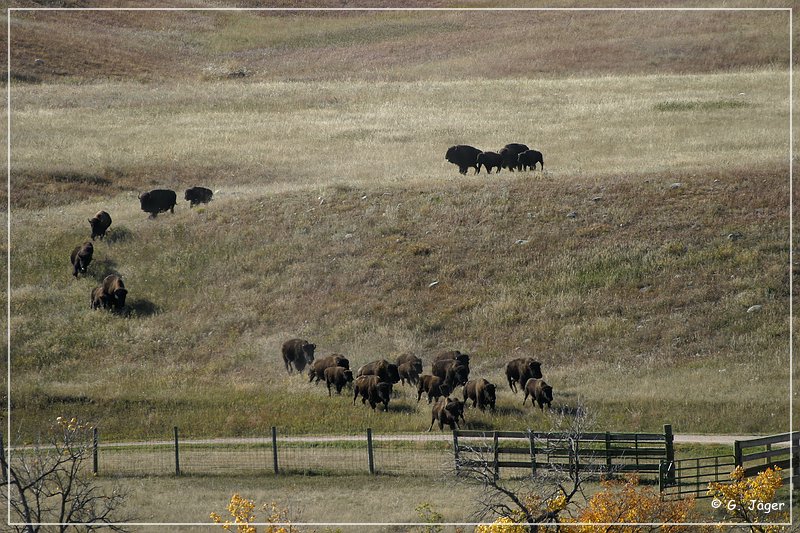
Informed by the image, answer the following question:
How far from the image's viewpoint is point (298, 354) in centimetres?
3719

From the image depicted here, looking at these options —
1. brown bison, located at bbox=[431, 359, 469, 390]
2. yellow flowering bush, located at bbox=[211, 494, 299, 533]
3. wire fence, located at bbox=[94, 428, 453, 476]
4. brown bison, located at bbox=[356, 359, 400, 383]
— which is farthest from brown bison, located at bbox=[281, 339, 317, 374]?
yellow flowering bush, located at bbox=[211, 494, 299, 533]

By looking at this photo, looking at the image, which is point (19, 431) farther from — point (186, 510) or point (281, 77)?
point (281, 77)

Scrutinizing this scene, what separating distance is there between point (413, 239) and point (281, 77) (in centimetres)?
3627

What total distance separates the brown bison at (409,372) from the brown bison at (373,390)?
61.4 inches

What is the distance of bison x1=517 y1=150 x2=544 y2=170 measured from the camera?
52.5 meters

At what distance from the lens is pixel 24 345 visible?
38688 mm

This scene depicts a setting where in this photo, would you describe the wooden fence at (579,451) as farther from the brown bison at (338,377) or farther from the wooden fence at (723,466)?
the brown bison at (338,377)

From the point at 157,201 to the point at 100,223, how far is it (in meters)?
3.66

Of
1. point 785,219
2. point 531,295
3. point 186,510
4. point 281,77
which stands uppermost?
point 281,77

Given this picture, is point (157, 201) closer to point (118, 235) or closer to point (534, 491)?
point (118, 235)

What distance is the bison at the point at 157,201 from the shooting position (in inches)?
1891

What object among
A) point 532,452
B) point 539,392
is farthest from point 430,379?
point 532,452

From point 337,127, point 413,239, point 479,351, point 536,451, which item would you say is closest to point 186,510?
point 536,451

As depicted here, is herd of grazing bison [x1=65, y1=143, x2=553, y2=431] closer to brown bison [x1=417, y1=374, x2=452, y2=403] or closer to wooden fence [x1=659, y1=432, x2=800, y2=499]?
brown bison [x1=417, y1=374, x2=452, y2=403]
